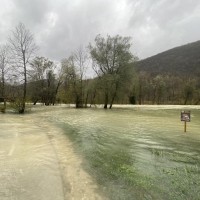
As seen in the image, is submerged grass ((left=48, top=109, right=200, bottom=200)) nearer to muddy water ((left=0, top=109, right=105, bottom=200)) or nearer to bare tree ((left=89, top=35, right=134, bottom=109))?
muddy water ((left=0, top=109, right=105, bottom=200))

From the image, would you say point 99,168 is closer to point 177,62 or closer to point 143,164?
point 143,164

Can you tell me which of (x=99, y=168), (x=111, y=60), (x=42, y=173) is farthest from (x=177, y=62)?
(x=42, y=173)

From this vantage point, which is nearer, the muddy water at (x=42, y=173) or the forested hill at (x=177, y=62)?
the muddy water at (x=42, y=173)

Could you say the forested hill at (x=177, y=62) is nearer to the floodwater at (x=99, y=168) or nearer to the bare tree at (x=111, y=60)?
the bare tree at (x=111, y=60)

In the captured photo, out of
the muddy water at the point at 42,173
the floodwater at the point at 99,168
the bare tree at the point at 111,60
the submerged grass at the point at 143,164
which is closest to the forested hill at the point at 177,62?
the bare tree at the point at 111,60

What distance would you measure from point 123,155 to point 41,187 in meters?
4.06

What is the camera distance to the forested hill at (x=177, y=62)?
159 m

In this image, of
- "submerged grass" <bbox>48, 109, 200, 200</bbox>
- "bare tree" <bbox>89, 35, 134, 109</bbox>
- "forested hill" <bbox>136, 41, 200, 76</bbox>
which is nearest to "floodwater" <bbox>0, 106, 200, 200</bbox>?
"submerged grass" <bbox>48, 109, 200, 200</bbox>

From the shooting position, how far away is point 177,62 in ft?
564

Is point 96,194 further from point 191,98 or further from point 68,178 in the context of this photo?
point 191,98

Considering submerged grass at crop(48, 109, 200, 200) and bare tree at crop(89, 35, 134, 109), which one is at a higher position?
bare tree at crop(89, 35, 134, 109)

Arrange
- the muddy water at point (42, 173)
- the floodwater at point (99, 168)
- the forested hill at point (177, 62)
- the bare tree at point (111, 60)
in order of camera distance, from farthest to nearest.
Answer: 1. the forested hill at point (177, 62)
2. the bare tree at point (111, 60)
3. the floodwater at point (99, 168)
4. the muddy water at point (42, 173)

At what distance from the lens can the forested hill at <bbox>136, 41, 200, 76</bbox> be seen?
159125 millimetres

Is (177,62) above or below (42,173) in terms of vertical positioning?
above
